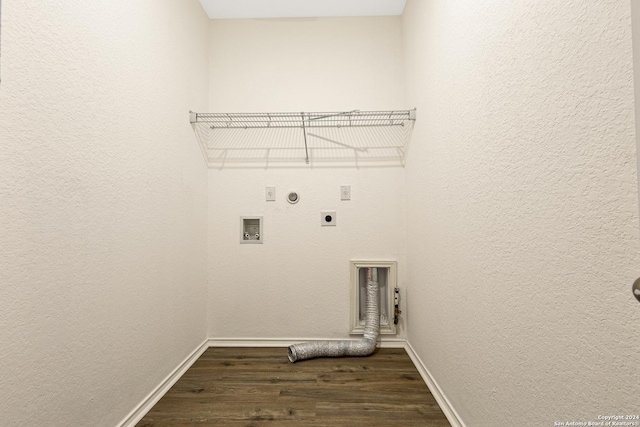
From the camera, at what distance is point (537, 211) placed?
839 millimetres

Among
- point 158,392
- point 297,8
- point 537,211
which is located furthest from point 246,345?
point 297,8

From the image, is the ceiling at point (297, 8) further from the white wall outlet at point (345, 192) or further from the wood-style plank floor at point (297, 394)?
the wood-style plank floor at point (297, 394)

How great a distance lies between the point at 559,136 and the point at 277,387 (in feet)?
5.77

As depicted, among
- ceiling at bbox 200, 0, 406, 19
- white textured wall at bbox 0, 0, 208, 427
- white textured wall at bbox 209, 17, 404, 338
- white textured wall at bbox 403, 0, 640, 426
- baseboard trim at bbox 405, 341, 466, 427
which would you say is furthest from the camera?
white textured wall at bbox 209, 17, 404, 338

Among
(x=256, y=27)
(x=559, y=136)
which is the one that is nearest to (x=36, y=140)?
(x=559, y=136)

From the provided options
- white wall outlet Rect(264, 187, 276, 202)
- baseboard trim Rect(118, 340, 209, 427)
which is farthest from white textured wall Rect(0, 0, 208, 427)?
white wall outlet Rect(264, 187, 276, 202)

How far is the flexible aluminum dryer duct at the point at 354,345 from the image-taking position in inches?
79.8

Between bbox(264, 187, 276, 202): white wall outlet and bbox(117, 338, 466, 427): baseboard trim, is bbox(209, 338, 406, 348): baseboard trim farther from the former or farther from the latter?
bbox(264, 187, 276, 202): white wall outlet

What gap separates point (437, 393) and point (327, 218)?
130cm

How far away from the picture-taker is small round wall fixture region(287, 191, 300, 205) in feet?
7.47

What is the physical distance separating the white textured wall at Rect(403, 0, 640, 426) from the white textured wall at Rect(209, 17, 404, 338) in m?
0.77

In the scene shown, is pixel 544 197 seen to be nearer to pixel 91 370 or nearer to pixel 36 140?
pixel 36 140

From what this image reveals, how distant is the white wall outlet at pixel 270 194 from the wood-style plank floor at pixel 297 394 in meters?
1.15

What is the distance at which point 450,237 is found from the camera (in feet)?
4.79
